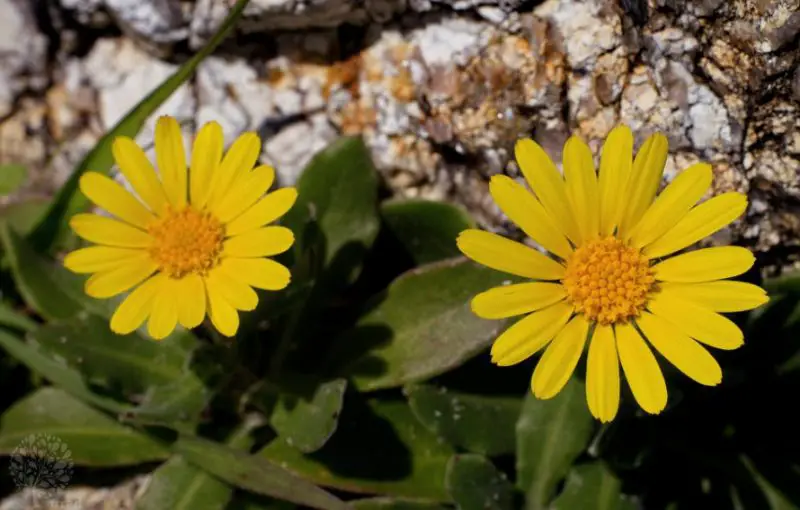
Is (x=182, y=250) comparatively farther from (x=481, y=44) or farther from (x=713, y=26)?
(x=713, y=26)

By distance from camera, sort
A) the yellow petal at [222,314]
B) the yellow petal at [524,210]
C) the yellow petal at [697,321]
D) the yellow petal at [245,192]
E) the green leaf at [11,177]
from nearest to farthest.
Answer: the yellow petal at [697,321], the yellow petal at [524,210], the yellow petal at [222,314], the yellow petal at [245,192], the green leaf at [11,177]

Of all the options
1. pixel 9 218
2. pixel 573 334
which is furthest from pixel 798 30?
pixel 9 218

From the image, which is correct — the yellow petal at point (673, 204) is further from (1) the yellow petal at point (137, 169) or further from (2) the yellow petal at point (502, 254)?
(1) the yellow petal at point (137, 169)

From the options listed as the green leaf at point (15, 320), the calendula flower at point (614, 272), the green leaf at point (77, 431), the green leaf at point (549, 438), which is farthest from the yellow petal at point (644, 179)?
the green leaf at point (15, 320)

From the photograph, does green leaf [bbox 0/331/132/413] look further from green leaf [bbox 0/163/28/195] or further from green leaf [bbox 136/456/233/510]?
green leaf [bbox 0/163/28/195]

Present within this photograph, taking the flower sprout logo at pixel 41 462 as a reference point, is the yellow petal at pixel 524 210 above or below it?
above

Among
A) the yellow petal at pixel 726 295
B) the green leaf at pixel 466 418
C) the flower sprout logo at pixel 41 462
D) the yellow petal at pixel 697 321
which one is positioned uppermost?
the yellow petal at pixel 726 295
